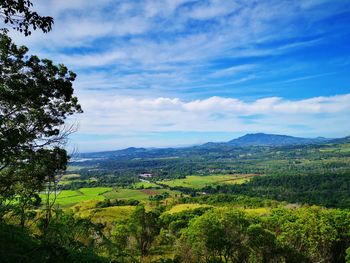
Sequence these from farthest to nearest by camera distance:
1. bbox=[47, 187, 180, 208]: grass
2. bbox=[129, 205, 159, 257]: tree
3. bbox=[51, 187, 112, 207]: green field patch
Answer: bbox=[47, 187, 180, 208]: grass, bbox=[51, 187, 112, 207]: green field patch, bbox=[129, 205, 159, 257]: tree

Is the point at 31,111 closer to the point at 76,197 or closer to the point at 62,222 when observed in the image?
the point at 62,222

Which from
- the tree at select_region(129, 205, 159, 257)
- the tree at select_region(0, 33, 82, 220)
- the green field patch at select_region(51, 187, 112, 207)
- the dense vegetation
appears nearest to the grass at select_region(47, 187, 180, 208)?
the green field patch at select_region(51, 187, 112, 207)

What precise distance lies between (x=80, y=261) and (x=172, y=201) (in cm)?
11206

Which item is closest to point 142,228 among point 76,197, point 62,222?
point 62,222

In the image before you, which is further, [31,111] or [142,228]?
[142,228]

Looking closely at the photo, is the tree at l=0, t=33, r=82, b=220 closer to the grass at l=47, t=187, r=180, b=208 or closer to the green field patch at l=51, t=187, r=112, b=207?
the green field patch at l=51, t=187, r=112, b=207

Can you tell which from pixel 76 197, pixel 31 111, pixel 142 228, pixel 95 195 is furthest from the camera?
pixel 95 195

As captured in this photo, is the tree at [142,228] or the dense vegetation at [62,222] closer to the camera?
the dense vegetation at [62,222]

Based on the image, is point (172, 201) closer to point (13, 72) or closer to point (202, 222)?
point (202, 222)

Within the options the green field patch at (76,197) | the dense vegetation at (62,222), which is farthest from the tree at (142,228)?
the green field patch at (76,197)

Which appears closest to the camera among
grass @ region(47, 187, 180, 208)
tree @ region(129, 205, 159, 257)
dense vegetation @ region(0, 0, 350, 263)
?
dense vegetation @ region(0, 0, 350, 263)

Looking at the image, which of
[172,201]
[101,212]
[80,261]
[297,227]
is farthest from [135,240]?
[172,201]

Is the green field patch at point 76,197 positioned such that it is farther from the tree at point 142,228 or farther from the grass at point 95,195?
the tree at point 142,228

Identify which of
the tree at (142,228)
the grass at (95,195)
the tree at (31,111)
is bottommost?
the grass at (95,195)
